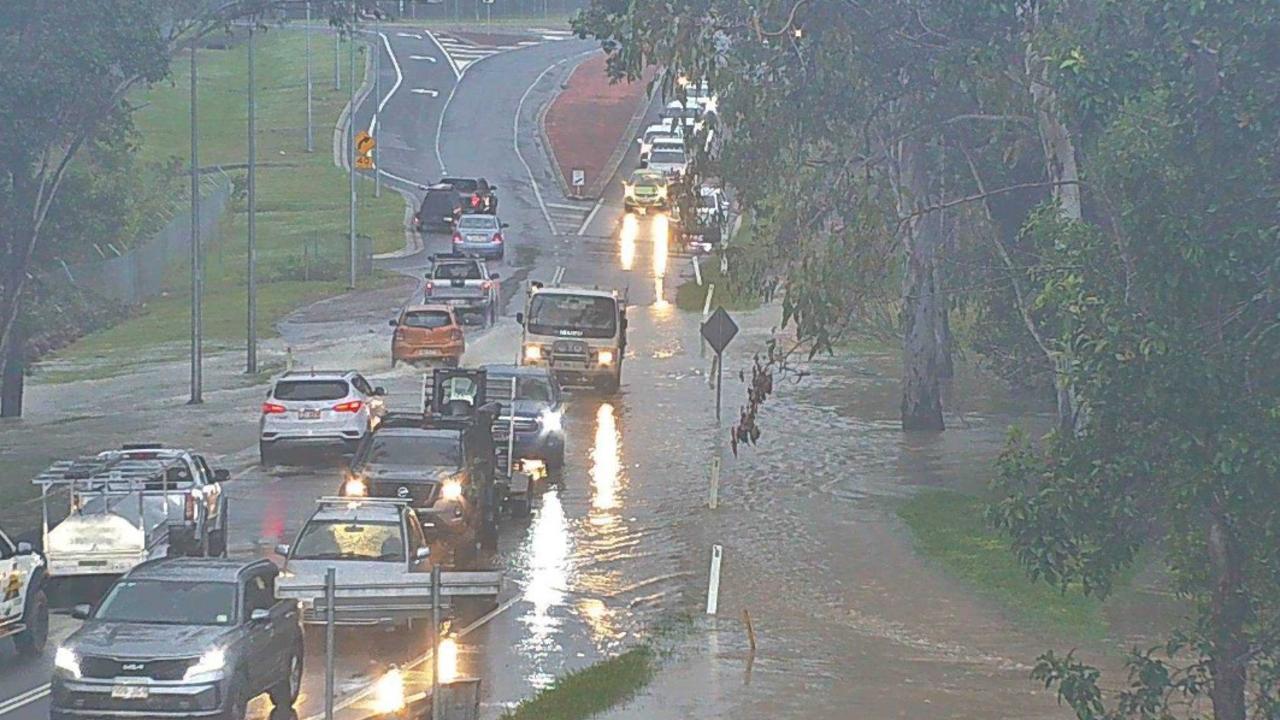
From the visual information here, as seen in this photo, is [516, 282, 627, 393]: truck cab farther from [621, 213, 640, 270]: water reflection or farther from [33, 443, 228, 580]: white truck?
[621, 213, 640, 270]: water reflection

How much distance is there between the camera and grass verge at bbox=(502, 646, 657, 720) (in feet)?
57.1

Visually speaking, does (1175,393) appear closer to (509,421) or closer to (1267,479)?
(1267,479)

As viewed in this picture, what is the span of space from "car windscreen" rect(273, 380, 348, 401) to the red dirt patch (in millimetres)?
49440

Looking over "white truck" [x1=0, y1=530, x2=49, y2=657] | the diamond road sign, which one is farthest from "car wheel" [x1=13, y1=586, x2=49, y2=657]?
the diamond road sign

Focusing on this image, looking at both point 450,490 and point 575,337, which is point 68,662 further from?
point 575,337

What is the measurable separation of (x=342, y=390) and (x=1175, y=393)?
2373cm

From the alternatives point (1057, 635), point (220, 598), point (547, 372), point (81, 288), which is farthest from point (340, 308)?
point (220, 598)

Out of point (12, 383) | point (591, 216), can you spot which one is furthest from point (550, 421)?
point (591, 216)

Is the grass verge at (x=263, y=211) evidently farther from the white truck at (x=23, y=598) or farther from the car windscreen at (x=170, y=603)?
the car windscreen at (x=170, y=603)

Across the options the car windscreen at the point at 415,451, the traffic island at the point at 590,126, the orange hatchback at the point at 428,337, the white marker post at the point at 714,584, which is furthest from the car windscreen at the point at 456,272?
the white marker post at the point at 714,584

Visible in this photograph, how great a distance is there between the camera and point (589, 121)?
95625 mm

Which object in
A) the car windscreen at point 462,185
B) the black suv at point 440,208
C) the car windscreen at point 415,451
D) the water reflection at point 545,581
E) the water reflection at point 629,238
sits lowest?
the water reflection at point 545,581

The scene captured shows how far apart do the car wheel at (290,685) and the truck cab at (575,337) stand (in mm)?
25295

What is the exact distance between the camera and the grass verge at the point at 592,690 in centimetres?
1739
